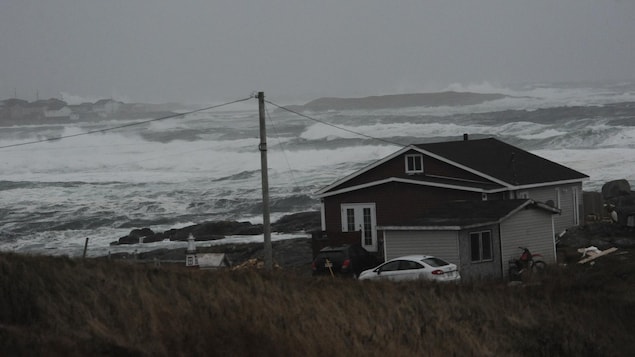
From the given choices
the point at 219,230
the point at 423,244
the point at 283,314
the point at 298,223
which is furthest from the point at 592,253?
the point at 219,230

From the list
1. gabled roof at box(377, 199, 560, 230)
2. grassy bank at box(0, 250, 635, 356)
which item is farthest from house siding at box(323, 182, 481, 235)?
grassy bank at box(0, 250, 635, 356)

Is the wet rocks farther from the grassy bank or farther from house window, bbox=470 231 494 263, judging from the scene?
the grassy bank

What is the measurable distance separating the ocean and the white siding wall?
A: 12.2 metres

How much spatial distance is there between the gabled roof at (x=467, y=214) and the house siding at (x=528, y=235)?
0.23m

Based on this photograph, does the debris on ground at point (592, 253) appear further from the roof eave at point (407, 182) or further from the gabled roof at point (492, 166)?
the gabled roof at point (492, 166)

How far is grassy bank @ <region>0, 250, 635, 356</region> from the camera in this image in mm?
14133

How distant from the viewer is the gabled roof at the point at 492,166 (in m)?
34.3

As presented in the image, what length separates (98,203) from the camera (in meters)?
67.1

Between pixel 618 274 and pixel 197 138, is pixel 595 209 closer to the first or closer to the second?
pixel 618 274

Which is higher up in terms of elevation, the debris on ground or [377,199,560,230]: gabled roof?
[377,199,560,230]: gabled roof

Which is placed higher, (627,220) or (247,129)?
(247,129)

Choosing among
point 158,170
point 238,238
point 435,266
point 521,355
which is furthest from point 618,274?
point 158,170

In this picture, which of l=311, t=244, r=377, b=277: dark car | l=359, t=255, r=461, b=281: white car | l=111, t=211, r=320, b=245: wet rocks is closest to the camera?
l=359, t=255, r=461, b=281: white car

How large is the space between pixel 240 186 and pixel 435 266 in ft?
161
